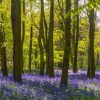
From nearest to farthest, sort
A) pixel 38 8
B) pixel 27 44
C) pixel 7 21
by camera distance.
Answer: pixel 7 21 → pixel 38 8 → pixel 27 44

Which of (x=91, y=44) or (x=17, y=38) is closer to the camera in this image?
(x=17, y=38)

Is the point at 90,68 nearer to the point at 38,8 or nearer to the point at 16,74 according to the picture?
the point at 16,74

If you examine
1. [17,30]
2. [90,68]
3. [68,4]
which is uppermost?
[68,4]

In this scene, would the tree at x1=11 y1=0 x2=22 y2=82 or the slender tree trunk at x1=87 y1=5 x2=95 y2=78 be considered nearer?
the tree at x1=11 y1=0 x2=22 y2=82

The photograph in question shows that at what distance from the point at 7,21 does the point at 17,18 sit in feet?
53.7

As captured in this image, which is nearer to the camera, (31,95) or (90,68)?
(31,95)

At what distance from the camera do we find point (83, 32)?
190 ft

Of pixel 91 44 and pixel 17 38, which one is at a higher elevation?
pixel 17 38

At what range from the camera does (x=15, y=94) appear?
31.8ft

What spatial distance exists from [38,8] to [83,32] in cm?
2274

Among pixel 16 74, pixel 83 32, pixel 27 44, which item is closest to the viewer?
pixel 16 74

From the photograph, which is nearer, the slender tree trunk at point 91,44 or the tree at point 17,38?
the tree at point 17,38

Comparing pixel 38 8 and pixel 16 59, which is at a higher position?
pixel 38 8

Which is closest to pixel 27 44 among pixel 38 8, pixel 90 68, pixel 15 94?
pixel 38 8
